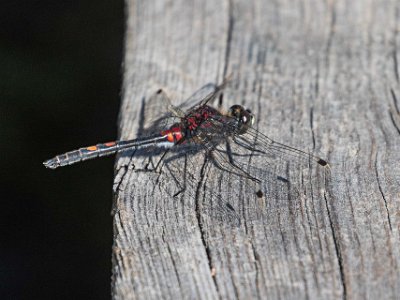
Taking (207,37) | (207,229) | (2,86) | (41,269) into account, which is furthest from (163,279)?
(2,86)

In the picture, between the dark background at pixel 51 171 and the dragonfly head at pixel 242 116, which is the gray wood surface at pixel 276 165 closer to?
the dragonfly head at pixel 242 116

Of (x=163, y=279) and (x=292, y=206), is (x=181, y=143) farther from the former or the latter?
(x=163, y=279)

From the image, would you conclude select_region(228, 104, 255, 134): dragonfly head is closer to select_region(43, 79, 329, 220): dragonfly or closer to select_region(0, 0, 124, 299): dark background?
Result: select_region(43, 79, 329, 220): dragonfly

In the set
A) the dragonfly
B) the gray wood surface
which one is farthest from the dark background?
the gray wood surface

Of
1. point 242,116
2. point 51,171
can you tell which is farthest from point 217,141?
point 51,171

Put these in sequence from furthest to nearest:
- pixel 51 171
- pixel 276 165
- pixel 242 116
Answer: pixel 51 171 < pixel 242 116 < pixel 276 165

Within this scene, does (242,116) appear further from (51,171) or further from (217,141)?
(51,171)
